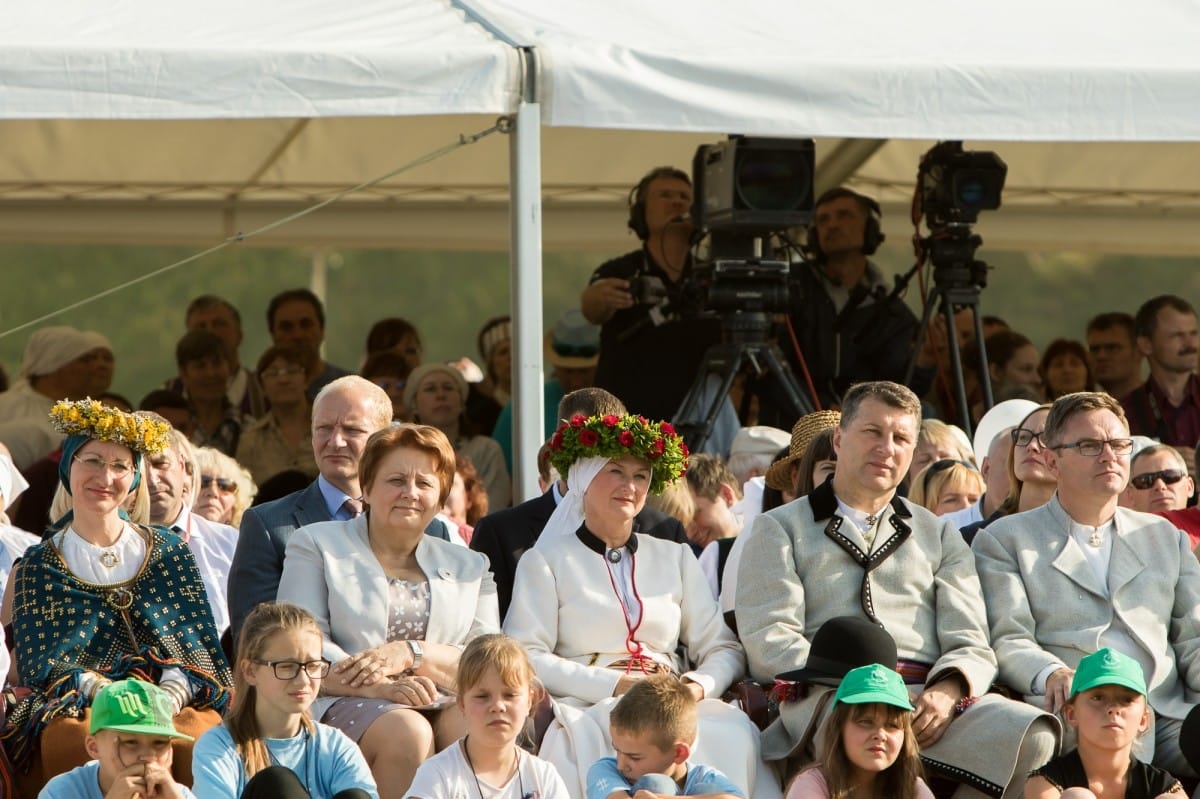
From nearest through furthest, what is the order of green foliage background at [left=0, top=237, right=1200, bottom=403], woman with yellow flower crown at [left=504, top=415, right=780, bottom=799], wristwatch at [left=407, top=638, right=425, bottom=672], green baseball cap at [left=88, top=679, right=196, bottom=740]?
green baseball cap at [left=88, top=679, right=196, bottom=740] < wristwatch at [left=407, top=638, right=425, bottom=672] < woman with yellow flower crown at [left=504, top=415, right=780, bottom=799] < green foliage background at [left=0, top=237, right=1200, bottom=403]

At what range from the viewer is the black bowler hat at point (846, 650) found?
14.2 ft

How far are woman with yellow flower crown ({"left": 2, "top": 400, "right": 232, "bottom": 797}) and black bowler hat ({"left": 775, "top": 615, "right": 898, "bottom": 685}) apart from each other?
140 centimetres

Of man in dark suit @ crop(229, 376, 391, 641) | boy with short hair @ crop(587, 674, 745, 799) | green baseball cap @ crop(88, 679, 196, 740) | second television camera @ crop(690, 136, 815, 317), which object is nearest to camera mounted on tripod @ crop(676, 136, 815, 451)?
second television camera @ crop(690, 136, 815, 317)

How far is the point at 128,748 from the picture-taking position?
3.82m

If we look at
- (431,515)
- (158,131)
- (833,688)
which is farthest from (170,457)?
(158,131)

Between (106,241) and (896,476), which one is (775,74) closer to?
(896,476)

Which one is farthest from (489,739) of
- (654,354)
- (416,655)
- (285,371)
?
(285,371)

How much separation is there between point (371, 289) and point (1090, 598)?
75.8 ft

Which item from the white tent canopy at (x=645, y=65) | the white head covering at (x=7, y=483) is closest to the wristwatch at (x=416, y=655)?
the white head covering at (x=7, y=483)

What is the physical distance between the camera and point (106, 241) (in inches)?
374

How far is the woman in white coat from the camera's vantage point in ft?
14.3

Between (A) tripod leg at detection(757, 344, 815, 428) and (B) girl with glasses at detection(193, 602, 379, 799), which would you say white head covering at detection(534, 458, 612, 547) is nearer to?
(B) girl with glasses at detection(193, 602, 379, 799)

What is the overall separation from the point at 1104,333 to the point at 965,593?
3.93 meters

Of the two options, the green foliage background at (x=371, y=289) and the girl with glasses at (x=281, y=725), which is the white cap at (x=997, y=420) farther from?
the green foliage background at (x=371, y=289)
